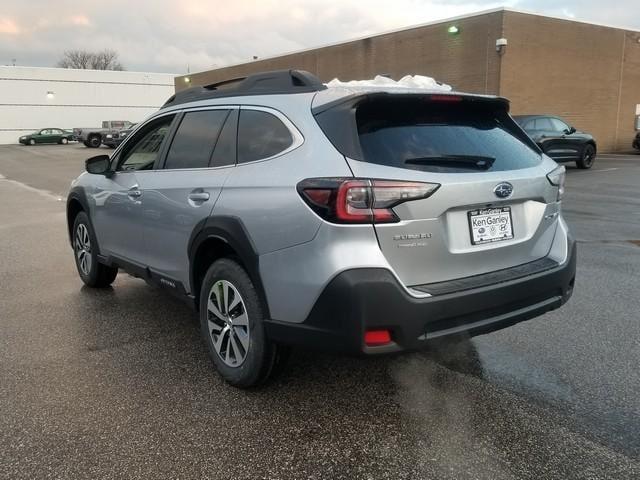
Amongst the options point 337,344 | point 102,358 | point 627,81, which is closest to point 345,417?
point 337,344

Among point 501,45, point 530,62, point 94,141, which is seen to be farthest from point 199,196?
point 94,141

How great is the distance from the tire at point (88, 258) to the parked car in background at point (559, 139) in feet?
44.5

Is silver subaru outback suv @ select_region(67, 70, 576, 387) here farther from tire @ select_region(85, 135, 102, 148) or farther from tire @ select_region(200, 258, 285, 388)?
tire @ select_region(85, 135, 102, 148)

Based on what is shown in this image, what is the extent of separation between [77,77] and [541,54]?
4449cm

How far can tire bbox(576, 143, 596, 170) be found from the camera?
727 inches

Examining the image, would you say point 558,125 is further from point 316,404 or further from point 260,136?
point 316,404

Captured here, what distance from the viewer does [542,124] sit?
17047 mm

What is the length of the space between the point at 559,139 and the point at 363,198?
16.5 m

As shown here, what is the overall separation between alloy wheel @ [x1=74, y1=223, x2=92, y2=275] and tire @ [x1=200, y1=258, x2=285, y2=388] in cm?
243

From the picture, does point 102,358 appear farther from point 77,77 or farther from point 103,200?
point 77,77

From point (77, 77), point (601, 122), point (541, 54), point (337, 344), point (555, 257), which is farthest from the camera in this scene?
point (77, 77)

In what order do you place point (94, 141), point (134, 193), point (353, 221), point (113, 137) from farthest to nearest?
point (94, 141) → point (113, 137) → point (134, 193) → point (353, 221)

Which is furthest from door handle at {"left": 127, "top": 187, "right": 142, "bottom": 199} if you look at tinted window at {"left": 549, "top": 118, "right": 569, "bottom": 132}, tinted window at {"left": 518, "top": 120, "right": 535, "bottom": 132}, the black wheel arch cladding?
tinted window at {"left": 549, "top": 118, "right": 569, "bottom": 132}

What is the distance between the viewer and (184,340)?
4.31 meters
